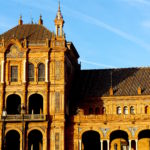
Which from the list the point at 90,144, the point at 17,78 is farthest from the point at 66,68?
the point at 90,144

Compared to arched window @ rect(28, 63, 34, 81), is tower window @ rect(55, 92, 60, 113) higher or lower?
lower

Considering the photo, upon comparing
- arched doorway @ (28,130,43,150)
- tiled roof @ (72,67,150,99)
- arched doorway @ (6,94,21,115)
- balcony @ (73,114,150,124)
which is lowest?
arched doorway @ (28,130,43,150)

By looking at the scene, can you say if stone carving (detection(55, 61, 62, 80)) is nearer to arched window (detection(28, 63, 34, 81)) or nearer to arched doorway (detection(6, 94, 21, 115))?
arched window (detection(28, 63, 34, 81))

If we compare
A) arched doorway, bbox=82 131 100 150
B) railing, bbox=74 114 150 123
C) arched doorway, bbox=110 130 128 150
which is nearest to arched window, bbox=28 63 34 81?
railing, bbox=74 114 150 123

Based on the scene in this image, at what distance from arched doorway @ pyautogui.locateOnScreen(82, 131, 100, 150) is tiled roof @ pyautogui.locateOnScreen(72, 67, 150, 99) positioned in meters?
6.87

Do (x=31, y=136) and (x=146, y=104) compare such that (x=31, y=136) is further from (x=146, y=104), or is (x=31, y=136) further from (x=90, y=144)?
(x=146, y=104)

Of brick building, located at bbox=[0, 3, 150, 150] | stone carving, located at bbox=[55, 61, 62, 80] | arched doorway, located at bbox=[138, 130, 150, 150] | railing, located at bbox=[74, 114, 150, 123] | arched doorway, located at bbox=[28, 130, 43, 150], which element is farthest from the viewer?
arched doorway, located at bbox=[138, 130, 150, 150]

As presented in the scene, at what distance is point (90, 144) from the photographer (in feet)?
246

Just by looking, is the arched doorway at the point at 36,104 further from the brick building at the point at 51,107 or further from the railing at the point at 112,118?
the railing at the point at 112,118

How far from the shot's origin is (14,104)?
72750mm

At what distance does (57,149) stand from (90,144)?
→ 8.61 m

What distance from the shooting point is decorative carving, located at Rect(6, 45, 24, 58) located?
7144 cm

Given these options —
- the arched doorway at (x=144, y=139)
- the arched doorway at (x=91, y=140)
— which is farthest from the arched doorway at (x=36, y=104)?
the arched doorway at (x=144, y=139)

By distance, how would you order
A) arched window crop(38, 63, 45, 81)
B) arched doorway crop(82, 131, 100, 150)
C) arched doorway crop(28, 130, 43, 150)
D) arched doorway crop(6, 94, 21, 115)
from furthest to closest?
arched doorway crop(82, 131, 100, 150), arched doorway crop(6, 94, 21, 115), arched doorway crop(28, 130, 43, 150), arched window crop(38, 63, 45, 81)
